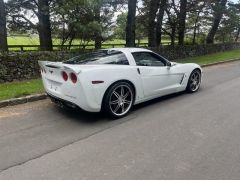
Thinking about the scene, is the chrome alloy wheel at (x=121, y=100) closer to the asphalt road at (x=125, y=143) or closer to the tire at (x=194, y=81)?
the asphalt road at (x=125, y=143)

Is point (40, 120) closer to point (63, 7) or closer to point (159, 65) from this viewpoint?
point (159, 65)

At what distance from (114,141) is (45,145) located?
A: 1.04m

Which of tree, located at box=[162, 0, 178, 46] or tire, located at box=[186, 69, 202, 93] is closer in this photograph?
tire, located at box=[186, 69, 202, 93]

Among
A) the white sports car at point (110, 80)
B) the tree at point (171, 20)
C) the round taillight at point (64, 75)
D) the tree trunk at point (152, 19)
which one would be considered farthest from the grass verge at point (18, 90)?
the tree at point (171, 20)

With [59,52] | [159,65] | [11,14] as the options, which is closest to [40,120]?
[159,65]

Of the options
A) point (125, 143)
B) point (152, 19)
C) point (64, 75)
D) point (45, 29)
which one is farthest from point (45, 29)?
point (125, 143)

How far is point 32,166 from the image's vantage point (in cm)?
333

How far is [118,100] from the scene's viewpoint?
513 centimetres

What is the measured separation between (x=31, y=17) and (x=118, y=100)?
994 cm

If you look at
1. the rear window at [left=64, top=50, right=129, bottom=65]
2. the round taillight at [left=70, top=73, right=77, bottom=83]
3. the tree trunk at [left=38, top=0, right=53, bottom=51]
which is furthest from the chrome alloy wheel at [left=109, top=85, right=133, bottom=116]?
the tree trunk at [left=38, top=0, right=53, bottom=51]

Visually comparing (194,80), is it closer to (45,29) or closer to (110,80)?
(110,80)

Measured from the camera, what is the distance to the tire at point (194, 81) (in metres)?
7.03

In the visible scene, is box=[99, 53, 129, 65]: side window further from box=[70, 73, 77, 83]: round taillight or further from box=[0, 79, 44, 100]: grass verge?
box=[0, 79, 44, 100]: grass verge

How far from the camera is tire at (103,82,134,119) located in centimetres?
492
